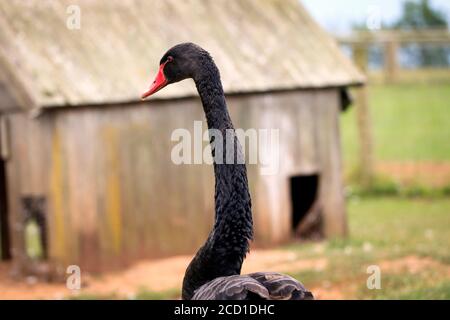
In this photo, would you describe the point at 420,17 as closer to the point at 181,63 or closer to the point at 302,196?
the point at 302,196

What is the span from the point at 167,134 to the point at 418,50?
13.1 m

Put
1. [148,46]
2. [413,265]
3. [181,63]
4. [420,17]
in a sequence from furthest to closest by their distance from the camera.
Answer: [420,17], [148,46], [413,265], [181,63]

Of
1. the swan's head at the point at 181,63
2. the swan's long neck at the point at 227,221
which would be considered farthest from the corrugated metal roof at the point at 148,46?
the swan's long neck at the point at 227,221

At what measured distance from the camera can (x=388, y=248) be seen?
1338cm

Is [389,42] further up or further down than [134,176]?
further up

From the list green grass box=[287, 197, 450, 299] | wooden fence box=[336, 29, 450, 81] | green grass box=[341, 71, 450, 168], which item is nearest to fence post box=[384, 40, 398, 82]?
wooden fence box=[336, 29, 450, 81]

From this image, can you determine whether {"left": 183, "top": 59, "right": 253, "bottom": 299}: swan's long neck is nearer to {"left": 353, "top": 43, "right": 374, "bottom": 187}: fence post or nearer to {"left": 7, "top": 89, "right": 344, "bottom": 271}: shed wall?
{"left": 7, "top": 89, "right": 344, "bottom": 271}: shed wall

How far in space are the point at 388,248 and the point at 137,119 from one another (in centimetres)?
400

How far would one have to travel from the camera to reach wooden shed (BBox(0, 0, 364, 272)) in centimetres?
1257

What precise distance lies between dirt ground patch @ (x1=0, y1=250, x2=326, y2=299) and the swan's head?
426 centimetres

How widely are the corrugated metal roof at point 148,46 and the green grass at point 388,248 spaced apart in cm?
260

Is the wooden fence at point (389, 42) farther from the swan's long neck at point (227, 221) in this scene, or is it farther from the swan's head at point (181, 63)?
the swan's long neck at point (227, 221)

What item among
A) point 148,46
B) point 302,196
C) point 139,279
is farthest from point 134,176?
point 302,196
